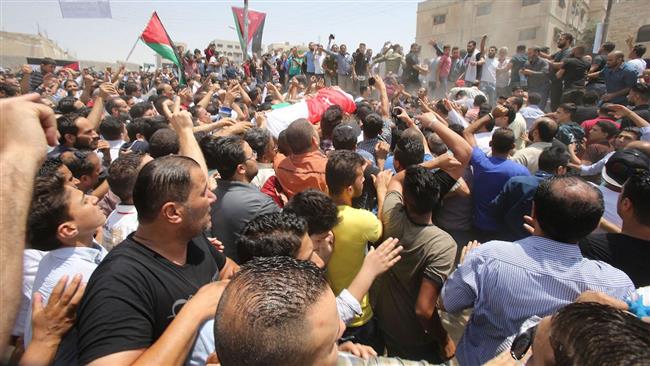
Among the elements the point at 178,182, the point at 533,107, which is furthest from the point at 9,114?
the point at 533,107

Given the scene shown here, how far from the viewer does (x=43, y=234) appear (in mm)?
1898

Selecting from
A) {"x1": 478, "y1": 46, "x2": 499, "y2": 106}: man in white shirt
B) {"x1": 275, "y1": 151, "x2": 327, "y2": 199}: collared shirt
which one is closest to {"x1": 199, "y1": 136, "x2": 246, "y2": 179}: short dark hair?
{"x1": 275, "y1": 151, "x2": 327, "y2": 199}: collared shirt

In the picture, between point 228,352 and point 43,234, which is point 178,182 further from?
point 228,352

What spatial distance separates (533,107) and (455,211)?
502cm

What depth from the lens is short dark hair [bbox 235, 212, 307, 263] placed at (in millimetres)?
1935

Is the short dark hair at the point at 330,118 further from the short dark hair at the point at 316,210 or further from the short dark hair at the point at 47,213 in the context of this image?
the short dark hair at the point at 47,213

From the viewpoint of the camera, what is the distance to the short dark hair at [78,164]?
337cm

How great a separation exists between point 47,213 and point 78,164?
1703 mm

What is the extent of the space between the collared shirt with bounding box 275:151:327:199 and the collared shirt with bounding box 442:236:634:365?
1577mm

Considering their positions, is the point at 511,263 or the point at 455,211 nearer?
the point at 511,263

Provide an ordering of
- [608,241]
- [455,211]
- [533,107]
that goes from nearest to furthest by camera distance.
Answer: [608,241] → [455,211] → [533,107]

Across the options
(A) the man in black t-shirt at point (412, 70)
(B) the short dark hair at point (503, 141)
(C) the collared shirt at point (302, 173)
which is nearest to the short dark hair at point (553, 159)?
(B) the short dark hair at point (503, 141)

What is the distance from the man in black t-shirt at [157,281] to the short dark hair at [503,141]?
8.96 feet

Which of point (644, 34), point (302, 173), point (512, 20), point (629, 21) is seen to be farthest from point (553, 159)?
point (512, 20)
